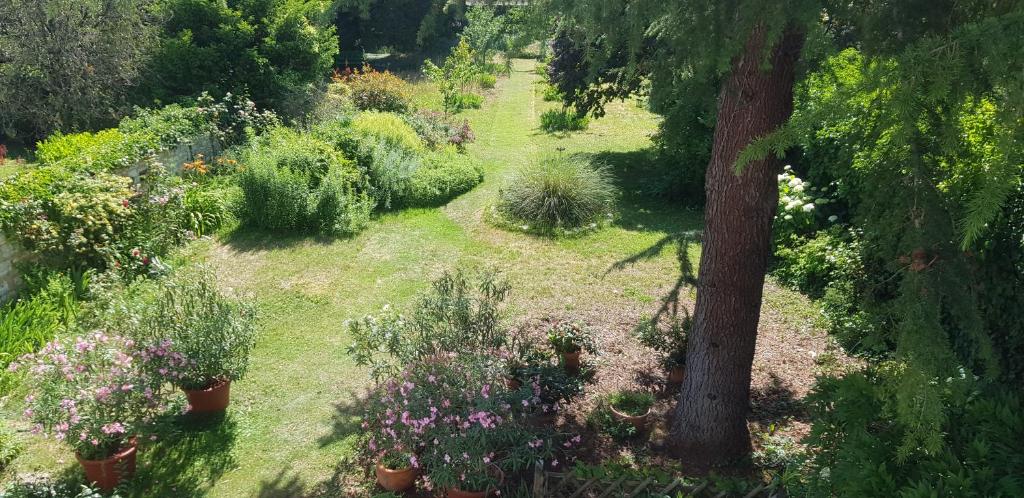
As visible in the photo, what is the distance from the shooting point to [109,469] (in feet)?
14.6

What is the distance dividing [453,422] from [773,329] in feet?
13.0

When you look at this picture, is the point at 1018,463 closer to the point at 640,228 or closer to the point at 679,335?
the point at 679,335

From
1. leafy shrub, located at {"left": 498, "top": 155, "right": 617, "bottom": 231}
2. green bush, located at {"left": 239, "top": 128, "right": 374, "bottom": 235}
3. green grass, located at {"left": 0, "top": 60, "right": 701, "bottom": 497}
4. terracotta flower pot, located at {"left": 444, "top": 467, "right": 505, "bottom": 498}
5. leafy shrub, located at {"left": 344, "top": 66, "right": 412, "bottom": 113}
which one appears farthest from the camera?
leafy shrub, located at {"left": 344, "top": 66, "right": 412, "bottom": 113}

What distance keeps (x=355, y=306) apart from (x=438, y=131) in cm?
732

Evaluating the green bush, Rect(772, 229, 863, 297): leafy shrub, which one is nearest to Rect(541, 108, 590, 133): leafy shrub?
the green bush

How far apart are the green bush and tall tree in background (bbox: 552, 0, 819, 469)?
5.71 meters

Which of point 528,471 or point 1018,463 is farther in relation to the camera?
point 528,471

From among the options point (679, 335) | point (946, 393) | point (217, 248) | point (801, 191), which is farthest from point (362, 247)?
point (946, 393)

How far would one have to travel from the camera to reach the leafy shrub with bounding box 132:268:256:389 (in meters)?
5.05

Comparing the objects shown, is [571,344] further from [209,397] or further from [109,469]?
[109,469]

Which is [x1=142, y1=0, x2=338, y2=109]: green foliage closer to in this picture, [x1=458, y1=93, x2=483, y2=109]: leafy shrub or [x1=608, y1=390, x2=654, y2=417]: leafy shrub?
[x1=458, y1=93, x2=483, y2=109]: leafy shrub

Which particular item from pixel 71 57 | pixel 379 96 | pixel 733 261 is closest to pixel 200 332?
pixel 733 261

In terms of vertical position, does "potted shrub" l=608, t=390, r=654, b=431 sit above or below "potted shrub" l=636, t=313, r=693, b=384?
below

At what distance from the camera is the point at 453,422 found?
14.1ft
